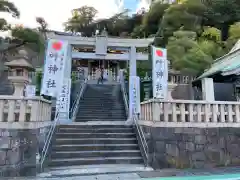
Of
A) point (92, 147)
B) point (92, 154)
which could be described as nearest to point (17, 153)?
point (92, 154)

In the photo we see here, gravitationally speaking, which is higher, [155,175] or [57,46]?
[57,46]

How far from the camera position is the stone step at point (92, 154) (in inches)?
245

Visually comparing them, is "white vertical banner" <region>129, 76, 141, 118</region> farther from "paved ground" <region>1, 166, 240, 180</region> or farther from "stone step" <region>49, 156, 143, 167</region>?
"paved ground" <region>1, 166, 240, 180</region>

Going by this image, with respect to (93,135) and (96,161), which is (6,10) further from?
(96,161)

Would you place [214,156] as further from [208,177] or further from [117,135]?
[117,135]

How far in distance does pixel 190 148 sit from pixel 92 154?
301 cm

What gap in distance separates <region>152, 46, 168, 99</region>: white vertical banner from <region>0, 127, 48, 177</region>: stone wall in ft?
14.6

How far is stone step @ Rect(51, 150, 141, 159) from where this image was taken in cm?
623

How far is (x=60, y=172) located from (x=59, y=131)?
7.41 feet

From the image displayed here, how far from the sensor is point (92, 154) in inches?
251

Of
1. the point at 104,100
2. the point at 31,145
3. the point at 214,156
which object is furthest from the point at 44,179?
the point at 104,100

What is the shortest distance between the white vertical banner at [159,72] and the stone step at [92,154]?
231 cm

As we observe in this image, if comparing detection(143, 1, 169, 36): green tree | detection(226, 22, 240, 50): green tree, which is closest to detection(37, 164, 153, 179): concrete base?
detection(226, 22, 240, 50): green tree

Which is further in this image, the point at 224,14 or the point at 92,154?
the point at 224,14
